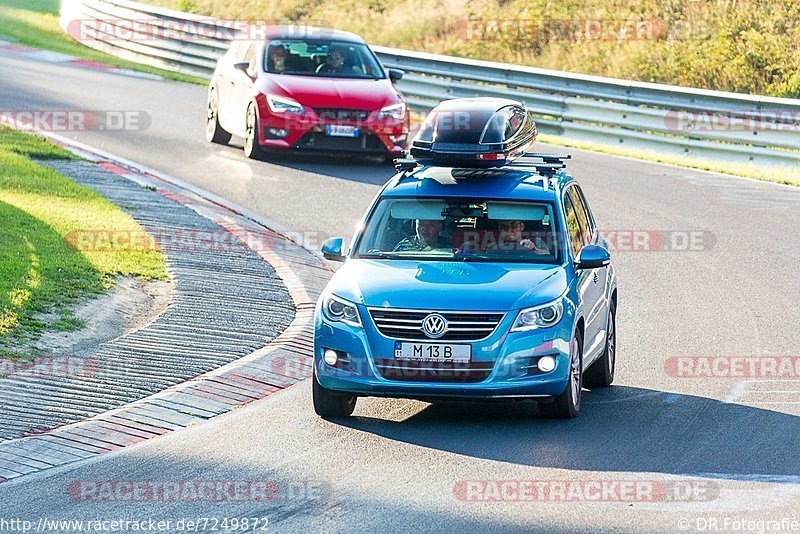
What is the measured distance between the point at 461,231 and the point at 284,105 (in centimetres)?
1098

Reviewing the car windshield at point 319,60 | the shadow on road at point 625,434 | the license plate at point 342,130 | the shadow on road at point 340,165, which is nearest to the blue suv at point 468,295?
the shadow on road at point 625,434

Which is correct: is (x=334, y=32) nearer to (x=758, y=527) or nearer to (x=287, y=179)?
(x=287, y=179)

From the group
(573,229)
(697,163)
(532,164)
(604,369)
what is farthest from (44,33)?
(604,369)

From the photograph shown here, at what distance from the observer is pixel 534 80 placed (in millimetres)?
26875

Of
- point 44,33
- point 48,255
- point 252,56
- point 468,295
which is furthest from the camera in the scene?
A: point 44,33

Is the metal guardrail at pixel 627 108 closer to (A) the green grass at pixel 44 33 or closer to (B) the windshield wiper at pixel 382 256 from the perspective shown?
(A) the green grass at pixel 44 33

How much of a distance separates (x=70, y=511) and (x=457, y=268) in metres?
3.56

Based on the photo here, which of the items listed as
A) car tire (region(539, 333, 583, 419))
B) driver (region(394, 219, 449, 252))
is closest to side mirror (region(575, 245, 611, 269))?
car tire (region(539, 333, 583, 419))

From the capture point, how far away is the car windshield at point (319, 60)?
22969 mm

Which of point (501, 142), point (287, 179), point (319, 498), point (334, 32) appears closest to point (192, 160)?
point (287, 179)

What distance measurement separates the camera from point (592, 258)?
11.0 m

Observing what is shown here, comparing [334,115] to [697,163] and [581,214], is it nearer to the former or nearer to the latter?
[697,163]

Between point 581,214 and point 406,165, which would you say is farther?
point 581,214

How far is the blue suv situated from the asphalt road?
332 millimetres
